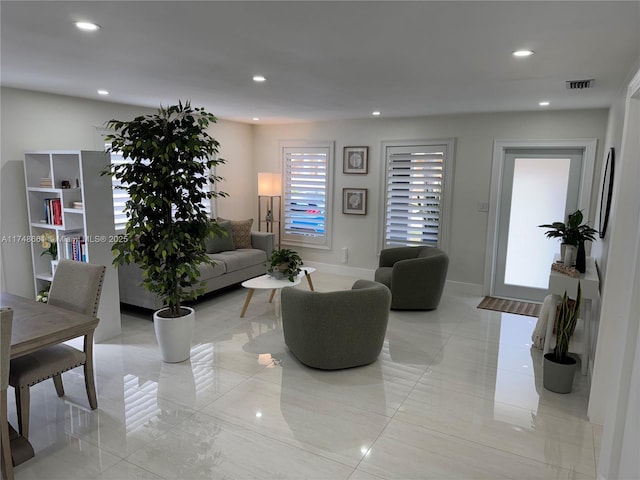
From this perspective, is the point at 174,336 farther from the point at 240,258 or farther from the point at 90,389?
the point at 240,258

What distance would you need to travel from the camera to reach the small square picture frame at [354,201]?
660 cm

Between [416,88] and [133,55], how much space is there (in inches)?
95.1

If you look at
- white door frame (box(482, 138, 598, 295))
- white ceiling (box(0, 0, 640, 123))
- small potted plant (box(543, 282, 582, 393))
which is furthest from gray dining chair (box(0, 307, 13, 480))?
white door frame (box(482, 138, 598, 295))

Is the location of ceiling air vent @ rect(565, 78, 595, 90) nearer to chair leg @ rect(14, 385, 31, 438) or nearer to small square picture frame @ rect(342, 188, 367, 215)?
small square picture frame @ rect(342, 188, 367, 215)

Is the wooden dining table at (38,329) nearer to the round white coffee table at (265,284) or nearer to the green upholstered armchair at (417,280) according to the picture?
the round white coffee table at (265,284)

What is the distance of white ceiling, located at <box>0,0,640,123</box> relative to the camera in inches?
83.3

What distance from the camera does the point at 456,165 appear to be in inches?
230

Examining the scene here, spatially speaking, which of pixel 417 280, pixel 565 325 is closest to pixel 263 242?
pixel 417 280

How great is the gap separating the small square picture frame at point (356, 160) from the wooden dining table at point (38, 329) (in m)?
4.61

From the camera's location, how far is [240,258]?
5.75 meters

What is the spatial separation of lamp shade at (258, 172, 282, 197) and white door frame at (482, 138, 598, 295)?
3.30 meters

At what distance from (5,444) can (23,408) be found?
0.36 metres

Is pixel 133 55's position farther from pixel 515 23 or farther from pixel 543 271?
pixel 543 271

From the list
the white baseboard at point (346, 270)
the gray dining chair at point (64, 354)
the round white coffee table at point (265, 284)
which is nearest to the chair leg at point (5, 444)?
the gray dining chair at point (64, 354)
